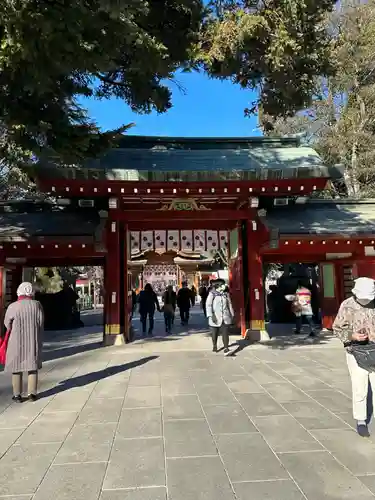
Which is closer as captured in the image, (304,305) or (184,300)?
(304,305)

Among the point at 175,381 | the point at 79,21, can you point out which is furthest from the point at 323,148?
the point at 79,21

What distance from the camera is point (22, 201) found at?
12133 millimetres

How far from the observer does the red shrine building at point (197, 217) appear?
33.9ft

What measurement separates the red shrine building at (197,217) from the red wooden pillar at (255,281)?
0.03 m

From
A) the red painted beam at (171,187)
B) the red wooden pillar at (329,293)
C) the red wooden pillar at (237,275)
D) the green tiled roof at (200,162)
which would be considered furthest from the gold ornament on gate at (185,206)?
the red wooden pillar at (329,293)

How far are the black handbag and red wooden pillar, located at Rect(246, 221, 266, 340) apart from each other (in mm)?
7251

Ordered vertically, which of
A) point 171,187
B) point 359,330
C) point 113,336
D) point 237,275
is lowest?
point 113,336

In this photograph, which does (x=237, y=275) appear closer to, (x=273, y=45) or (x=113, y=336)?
(x=113, y=336)

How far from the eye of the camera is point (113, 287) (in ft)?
37.1

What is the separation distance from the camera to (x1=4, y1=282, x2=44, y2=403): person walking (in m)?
5.56

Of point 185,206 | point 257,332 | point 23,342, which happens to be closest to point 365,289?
point 23,342

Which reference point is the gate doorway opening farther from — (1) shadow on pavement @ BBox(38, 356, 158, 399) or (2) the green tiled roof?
(1) shadow on pavement @ BBox(38, 356, 158, 399)

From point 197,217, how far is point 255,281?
2.52m

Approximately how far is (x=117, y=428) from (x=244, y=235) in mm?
8190
